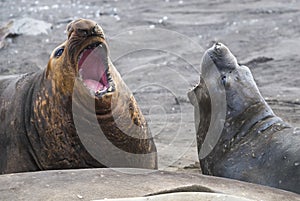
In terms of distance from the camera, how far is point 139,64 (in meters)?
9.27

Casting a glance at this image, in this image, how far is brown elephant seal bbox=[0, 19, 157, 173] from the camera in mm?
4648

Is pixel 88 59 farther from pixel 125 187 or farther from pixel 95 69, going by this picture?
pixel 125 187

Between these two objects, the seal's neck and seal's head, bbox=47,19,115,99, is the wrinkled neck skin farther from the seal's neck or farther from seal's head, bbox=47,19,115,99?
the seal's neck

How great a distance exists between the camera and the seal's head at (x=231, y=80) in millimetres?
4855

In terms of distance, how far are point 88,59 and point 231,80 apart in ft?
2.91

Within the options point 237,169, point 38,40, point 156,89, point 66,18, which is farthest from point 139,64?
point 237,169

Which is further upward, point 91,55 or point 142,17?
point 91,55

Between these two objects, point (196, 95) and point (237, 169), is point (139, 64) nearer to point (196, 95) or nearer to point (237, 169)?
Answer: point (196, 95)

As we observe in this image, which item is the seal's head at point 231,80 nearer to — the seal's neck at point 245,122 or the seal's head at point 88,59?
the seal's neck at point 245,122

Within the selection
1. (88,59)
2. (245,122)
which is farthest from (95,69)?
(245,122)

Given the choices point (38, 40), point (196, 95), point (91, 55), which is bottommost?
point (38, 40)

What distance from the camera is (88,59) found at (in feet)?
15.4

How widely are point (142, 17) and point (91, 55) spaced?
24.1ft

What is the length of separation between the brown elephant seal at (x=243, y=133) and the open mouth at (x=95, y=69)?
0.71 meters
